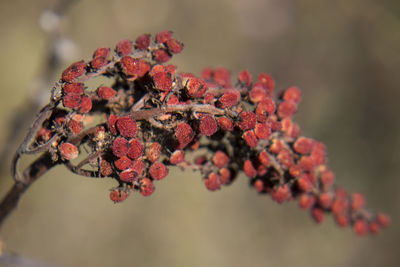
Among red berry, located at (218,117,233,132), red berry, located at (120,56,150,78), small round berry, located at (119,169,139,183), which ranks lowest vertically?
small round berry, located at (119,169,139,183)

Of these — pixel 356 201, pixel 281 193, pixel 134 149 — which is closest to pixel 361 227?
pixel 356 201


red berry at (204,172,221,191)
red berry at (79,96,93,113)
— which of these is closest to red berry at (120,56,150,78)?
red berry at (79,96,93,113)

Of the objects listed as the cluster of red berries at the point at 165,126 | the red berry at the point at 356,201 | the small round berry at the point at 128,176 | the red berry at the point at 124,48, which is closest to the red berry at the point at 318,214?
the red berry at the point at 356,201

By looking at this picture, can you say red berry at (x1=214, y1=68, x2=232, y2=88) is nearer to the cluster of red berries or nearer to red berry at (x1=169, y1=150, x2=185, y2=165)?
the cluster of red berries

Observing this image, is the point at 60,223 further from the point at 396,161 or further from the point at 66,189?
the point at 396,161

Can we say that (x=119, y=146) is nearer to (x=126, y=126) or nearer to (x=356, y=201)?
(x=126, y=126)

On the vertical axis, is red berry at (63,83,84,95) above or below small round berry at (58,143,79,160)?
above

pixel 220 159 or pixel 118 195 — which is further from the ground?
pixel 220 159
